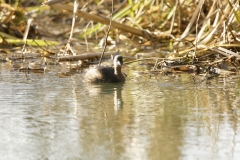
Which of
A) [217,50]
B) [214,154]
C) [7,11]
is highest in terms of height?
[7,11]

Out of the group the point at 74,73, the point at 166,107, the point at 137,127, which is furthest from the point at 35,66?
the point at 137,127

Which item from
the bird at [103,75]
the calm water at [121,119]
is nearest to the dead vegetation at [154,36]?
the bird at [103,75]

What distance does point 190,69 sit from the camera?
277 inches

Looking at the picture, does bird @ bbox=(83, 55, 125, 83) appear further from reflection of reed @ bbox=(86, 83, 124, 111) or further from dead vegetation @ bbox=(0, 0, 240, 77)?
dead vegetation @ bbox=(0, 0, 240, 77)

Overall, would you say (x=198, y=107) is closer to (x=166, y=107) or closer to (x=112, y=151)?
(x=166, y=107)

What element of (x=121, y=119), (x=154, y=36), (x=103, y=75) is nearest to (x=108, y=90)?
(x=103, y=75)

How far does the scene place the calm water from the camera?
385 centimetres

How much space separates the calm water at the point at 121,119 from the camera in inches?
152

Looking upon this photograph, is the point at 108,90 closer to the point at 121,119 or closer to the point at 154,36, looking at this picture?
the point at 121,119

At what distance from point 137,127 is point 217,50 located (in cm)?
291

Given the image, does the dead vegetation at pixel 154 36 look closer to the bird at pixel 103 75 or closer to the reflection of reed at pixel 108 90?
the bird at pixel 103 75

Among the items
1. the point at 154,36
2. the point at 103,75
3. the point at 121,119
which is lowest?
the point at 121,119

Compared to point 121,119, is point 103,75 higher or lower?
higher

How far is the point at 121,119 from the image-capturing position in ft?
15.4
